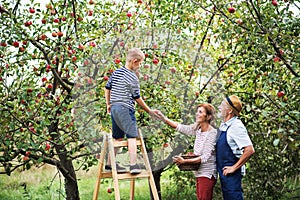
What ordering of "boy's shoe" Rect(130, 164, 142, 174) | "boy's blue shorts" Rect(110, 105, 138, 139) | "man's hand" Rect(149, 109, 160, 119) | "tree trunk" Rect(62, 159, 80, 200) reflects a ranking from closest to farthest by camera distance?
1. "boy's blue shorts" Rect(110, 105, 138, 139)
2. "boy's shoe" Rect(130, 164, 142, 174)
3. "man's hand" Rect(149, 109, 160, 119)
4. "tree trunk" Rect(62, 159, 80, 200)

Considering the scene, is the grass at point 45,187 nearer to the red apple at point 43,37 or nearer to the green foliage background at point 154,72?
the green foliage background at point 154,72

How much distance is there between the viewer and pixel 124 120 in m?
3.57

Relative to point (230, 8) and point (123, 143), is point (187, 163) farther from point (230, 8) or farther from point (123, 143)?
point (230, 8)

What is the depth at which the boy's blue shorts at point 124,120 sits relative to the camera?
355cm

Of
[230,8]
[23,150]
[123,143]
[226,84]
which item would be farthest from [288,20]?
[23,150]

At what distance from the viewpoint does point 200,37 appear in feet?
19.3

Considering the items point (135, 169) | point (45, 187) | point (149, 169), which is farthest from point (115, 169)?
point (45, 187)

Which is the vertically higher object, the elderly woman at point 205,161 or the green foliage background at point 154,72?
the green foliage background at point 154,72

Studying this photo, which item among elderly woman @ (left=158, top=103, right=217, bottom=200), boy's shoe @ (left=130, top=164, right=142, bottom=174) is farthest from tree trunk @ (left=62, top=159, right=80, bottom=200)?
elderly woman @ (left=158, top=103, right=217, bottom=200)

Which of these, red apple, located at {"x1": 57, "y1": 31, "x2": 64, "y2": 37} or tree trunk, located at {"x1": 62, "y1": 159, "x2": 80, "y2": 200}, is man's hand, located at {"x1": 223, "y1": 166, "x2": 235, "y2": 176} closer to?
red apple, located at {"x1": 57, "y1": 31, "x2": 64, "y2": 37}

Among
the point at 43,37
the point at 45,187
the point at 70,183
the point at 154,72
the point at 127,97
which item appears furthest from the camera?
the point at 45,187

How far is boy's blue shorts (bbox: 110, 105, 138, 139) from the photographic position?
3.55 m

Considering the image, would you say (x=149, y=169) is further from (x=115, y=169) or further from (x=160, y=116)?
(x=160, y=116)

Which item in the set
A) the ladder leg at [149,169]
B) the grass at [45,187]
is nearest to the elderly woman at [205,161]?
the ladder leg at [149,169]
